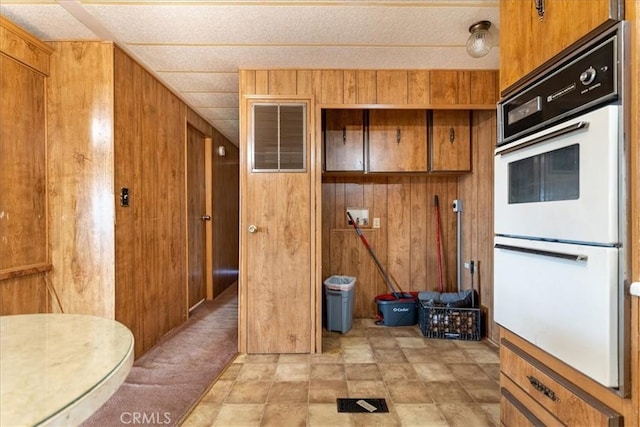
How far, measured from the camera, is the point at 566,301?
3.42 ft

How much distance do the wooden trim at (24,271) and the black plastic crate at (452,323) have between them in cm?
301

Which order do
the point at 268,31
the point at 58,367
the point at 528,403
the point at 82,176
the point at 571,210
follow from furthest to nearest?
the point at 82,176 → the point at 268,31 → the point at 528,403 → the point at 571,210 → the point at 58,367

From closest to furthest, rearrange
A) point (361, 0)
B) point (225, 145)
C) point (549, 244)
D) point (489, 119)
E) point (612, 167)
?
point (612, 167) → point (549, 244) → point (361, 0) → point (489, 119) → point (225, 145)

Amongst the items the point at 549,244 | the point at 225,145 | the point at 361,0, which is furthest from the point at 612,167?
the point at 225,145

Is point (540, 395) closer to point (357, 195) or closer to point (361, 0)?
point (361, 0)

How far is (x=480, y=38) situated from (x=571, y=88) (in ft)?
3.78

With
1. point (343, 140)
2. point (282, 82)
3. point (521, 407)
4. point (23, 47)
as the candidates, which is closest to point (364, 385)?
point (521, 407)

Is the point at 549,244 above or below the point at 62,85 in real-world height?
below

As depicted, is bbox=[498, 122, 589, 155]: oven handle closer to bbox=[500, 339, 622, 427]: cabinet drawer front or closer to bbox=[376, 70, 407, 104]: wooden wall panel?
bbox=[500, 339, 622, 427]: cabinet drawer front

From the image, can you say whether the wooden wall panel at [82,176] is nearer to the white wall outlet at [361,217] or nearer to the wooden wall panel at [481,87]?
the white wall outlet at [361,217]

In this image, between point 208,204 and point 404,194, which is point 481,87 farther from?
point 208,204

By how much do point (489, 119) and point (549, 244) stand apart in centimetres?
201

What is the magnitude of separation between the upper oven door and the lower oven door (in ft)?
0.20

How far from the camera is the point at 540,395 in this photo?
1200mm
